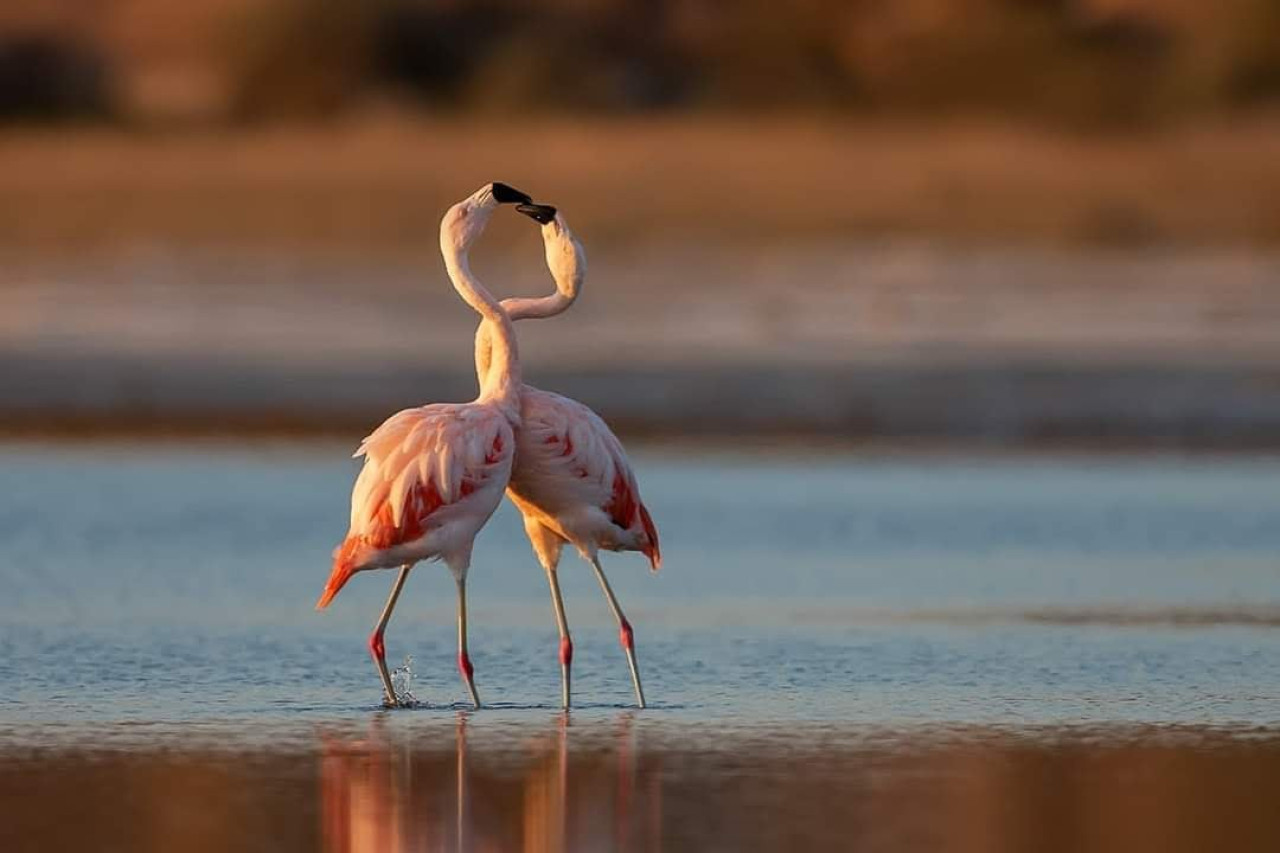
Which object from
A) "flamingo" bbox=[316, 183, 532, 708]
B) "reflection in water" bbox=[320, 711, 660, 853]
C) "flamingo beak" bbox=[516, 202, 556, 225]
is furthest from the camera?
"flamingo beak" bbox=[516, 202, 556, 225]

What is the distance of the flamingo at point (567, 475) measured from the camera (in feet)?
28.5

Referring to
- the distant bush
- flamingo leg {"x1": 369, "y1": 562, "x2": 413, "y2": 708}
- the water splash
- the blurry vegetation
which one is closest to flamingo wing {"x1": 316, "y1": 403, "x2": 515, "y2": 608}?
flamingo leg {"x1": 369, "y1": 562, "x2": 413, "y2": 708}

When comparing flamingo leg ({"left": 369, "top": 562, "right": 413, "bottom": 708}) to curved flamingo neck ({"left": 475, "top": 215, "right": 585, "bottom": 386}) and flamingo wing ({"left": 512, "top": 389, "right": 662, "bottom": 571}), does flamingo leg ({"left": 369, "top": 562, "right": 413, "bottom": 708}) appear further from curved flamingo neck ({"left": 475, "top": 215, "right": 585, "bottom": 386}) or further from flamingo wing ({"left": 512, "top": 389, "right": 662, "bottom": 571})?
curved flamingo neck ({"left": 475, "top": 215, "right": 585, "bottom": 386})

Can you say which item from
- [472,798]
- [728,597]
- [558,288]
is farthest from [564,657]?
[728,597]

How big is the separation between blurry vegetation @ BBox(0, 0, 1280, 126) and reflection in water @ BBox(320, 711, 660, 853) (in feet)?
66.2

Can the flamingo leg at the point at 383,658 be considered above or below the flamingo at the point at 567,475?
below

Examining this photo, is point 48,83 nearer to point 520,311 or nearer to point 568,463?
point 520,311

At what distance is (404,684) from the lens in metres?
8.58

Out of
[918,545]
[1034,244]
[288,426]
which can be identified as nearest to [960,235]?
[1034,244]

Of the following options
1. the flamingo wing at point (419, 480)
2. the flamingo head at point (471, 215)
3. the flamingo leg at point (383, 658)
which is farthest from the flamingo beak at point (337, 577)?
the flamingo head at point (471, 215)

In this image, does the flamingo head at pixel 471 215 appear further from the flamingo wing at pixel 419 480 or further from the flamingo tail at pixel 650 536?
the flamingo tail at pixel 650 536

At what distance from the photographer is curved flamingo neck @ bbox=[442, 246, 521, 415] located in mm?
8758

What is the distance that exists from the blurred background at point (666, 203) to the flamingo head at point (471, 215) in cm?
750

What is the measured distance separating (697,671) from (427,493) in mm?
1006
